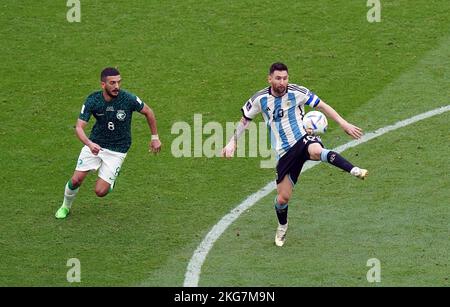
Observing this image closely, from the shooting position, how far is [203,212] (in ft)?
47.5

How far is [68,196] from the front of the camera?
46.7 ft

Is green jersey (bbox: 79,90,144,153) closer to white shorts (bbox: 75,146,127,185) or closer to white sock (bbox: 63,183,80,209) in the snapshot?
white shorts (bbox: 75,146,127,185)

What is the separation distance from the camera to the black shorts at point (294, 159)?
13.3 meters

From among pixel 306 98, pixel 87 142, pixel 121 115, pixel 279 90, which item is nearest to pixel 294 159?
pixel 306 98

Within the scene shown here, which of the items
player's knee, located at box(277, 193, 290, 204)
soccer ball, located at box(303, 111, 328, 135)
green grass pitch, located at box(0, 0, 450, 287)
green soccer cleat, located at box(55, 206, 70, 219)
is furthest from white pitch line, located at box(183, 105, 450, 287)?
green soccer cleat, located at box(55, 206, 70, 219)

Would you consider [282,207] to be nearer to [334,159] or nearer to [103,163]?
[334,159]

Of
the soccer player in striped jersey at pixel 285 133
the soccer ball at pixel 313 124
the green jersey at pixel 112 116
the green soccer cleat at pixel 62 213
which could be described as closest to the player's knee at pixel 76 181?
the green soccer cleat at pixel 62 213

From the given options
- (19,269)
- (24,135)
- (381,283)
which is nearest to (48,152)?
(24,135)

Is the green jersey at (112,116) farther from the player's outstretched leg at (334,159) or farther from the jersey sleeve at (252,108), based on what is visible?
the player's outstretched leg at (334,159)

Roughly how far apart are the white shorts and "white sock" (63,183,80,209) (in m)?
0.30

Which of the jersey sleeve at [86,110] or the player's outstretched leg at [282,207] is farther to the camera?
the jersey sleeve at [86,110]

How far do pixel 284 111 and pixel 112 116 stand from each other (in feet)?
7.60

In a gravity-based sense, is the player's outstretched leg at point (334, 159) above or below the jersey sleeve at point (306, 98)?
below

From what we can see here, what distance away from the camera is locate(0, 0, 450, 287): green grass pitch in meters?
13.0
